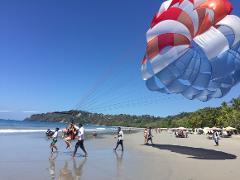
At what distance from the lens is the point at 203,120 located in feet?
324

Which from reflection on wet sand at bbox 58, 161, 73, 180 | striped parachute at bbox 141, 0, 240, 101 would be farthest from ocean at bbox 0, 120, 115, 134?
reflection on wet sand at bbox 58, 161, 73, 180

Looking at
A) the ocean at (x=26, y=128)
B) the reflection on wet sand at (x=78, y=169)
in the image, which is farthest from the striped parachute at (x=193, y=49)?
the ocean at (x=26, y=128)

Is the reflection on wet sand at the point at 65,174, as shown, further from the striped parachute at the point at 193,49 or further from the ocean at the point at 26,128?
the ocean at the point at 26,128

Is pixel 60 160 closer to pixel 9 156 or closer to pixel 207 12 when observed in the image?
pixel 9 156

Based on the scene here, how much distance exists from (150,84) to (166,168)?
6.25m

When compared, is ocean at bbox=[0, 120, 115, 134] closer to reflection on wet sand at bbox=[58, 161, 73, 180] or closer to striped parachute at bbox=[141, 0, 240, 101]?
striped parachute at bbox=[141, 0, 240, 101]

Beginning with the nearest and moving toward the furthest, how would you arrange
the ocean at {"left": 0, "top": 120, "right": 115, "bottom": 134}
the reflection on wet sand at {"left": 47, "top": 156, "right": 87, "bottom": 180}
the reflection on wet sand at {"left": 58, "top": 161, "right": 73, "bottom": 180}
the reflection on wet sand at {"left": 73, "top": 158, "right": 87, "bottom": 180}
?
the reflection on wet sand at {"left": 58, "top": 161, "right": 73, "bottom": 180}, the reflection on wet sand at {"left": 47, "top": 156, "right": 87, "bottom": 180}, the reflection on wet sand at {"left": 73, "top": 158, "right": 87, "bottom": 180}, the ocean at {"left": 0, "top": 120, "right": 115, "bottom": 134}

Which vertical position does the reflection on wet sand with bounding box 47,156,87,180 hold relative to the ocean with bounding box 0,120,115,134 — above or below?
below

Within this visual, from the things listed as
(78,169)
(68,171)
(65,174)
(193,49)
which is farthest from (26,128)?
(65,174)

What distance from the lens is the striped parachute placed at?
15.4m

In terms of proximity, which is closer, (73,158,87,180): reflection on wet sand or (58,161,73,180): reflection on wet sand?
(58,161,73,180): reflection on wet sand

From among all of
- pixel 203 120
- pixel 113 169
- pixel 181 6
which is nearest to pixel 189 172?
pixel 113 169

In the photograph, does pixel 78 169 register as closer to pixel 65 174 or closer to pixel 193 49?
pixel 65 174

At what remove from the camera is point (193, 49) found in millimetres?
17266
